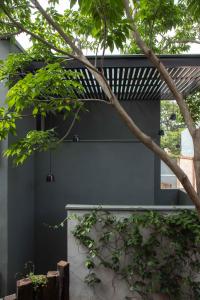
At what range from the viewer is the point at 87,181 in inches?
260

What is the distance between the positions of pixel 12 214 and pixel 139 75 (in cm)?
301

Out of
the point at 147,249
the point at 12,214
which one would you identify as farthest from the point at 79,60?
the point at 12,214

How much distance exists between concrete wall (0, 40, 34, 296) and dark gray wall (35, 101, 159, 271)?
1.64 ft

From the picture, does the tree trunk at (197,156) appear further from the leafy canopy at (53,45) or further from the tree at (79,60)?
the leafy canopy at (53,45)

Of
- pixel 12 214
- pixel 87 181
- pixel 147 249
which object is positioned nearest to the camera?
pixel 147 249

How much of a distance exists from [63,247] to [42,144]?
378cm

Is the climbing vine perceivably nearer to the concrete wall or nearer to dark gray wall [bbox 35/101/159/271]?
the concrete wall

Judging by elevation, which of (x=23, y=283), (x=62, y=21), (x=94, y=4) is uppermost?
(x=62, y=21)

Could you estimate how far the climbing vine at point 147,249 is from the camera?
3684 millimetres

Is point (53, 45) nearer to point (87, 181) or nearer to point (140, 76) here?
point (140, 76)

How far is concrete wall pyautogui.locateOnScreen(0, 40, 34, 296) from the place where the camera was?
15.9 feet

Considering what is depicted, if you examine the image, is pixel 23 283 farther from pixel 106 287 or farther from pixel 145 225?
pixel 145 225

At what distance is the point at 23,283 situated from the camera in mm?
3221

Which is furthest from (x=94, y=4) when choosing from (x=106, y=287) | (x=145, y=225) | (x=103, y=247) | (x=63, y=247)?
(x=63, y=247)
